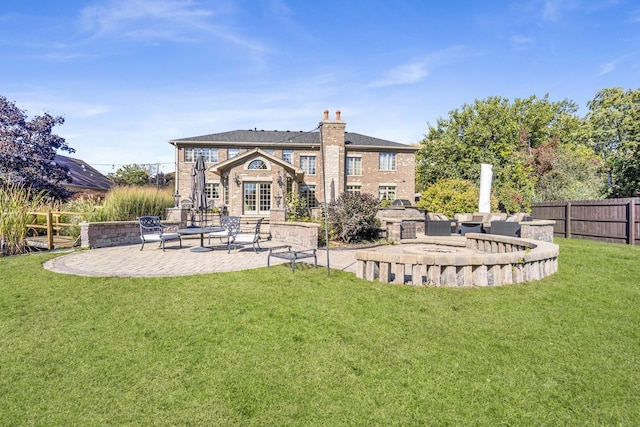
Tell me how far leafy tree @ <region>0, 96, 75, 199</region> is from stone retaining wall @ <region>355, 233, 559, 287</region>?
18.0m

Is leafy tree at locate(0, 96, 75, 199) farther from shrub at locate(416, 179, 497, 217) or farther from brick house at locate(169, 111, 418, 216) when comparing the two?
shrub at locate(416, 179, 497, 217)

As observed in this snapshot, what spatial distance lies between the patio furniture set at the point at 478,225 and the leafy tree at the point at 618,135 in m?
7.72

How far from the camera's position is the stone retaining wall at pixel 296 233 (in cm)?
1040

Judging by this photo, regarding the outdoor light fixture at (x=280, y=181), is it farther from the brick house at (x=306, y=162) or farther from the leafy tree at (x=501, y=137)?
the leafy tree at (x=501, y=137)

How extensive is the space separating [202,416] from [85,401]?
1.09m

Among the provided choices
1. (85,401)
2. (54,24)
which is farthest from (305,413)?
(54,24)

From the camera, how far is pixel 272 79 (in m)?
14.4

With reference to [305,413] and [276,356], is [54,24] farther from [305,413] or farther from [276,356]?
[305,413]

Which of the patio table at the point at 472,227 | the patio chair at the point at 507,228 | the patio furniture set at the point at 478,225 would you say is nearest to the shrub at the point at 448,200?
the patio furniture set at the point at 478,225

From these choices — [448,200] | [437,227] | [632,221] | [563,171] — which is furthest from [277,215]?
[563,171]

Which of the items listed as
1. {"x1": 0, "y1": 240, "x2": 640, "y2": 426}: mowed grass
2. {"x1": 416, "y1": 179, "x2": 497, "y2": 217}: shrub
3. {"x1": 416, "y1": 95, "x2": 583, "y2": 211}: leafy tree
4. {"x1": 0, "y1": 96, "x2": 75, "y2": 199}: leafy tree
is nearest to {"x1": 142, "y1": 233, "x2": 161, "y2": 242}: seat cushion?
{"x1": 0, "y1": 240, "x2": 640, "y2": 426}: mowed grass

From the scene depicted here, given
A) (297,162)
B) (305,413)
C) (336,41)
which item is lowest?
(305,413)

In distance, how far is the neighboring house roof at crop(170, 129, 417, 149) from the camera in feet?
88.0

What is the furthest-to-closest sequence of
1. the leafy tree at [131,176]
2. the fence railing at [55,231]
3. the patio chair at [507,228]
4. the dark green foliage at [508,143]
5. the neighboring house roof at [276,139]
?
the leafy tree at [131,176], the dark green foliage at [508,143], the neighboring house roof at [276,139], the patio chair at [507,228], the fence railing at [55,231]
